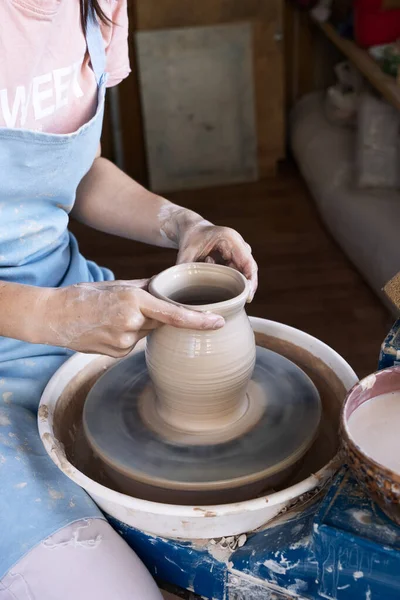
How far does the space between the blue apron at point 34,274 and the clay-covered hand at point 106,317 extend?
17 centimetres

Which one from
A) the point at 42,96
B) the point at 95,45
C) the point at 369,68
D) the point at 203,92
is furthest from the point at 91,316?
the point at 203,92

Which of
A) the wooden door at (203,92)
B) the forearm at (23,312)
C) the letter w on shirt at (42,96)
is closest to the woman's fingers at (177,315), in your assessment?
the forearm at (23,312)

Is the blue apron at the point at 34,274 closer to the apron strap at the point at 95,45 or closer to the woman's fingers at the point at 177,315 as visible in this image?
the apron strap at the point at 95,45

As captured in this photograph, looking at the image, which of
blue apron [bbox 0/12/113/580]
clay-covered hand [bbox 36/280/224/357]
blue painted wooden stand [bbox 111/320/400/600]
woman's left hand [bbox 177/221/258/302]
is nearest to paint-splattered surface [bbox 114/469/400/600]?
blue painted wooden stand [bbox 111/320/400/600]

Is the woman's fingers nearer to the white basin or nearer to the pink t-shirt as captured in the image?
the white basin

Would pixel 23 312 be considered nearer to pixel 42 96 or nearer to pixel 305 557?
pixel 42 96

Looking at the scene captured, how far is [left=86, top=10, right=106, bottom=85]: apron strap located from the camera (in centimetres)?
128

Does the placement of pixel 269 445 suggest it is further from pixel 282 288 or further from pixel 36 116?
pixel 282 288

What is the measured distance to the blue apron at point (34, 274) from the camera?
3.30ft

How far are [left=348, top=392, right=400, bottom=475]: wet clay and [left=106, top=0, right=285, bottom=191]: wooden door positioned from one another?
9.61ft

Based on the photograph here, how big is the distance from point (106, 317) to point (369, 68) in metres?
2.43

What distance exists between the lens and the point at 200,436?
111cm

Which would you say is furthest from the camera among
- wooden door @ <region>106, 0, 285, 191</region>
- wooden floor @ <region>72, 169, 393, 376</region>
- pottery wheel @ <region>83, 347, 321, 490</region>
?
wooden door @ <region>106, 0, 285, 191</region>

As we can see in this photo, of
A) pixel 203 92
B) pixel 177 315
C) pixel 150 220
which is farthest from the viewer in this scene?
pixel 203 92
